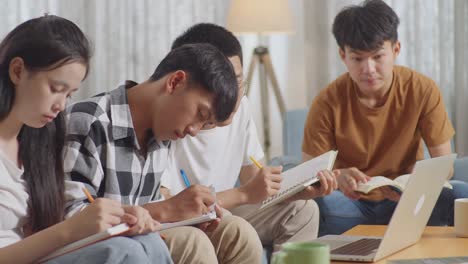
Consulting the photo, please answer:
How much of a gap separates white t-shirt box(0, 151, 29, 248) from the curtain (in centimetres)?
270

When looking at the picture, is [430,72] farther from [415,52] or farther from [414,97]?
[414,97]

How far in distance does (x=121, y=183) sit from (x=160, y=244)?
1.14 ft

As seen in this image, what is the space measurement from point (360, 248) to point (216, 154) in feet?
2.27

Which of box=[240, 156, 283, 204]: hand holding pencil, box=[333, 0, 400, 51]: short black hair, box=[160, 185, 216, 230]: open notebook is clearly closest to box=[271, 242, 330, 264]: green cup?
box=[160, 185, 216, 230]: open notebook

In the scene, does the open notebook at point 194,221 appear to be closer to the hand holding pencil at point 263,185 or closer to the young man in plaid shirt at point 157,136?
the young man in plaid shirt at point 157,136

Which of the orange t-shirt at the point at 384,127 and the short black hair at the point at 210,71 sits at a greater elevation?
the short black hair at the point at 210,71

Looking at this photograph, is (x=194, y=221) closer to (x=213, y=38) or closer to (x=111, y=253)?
(x=111, y=253)

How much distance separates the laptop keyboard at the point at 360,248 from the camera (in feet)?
6.25

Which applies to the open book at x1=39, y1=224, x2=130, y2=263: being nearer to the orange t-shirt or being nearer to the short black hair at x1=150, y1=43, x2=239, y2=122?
the short black hair at x1=150, y1=43, x2=239, y2=122

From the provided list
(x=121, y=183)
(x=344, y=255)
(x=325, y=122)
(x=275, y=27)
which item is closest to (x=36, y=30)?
(x=121, y=183)

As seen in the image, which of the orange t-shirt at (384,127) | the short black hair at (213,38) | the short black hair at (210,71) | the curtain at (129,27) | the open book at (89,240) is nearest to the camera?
the open book at (89,240)

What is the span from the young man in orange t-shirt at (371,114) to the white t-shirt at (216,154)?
39 centimetres

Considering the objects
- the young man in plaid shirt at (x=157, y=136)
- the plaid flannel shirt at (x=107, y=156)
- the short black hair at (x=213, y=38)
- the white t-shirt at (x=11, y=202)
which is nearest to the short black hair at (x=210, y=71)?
the young man in plaid shirt at (x=157, y=136)

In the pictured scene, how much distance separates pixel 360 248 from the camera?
6.43 ft
